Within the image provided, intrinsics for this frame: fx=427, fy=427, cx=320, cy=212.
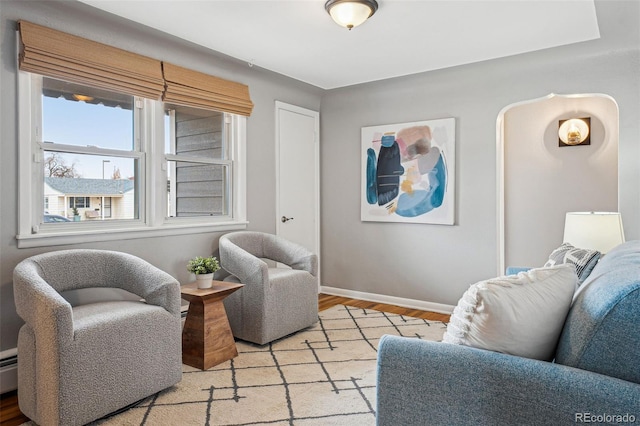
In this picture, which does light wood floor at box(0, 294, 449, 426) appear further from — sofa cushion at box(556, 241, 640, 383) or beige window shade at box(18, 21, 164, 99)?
sofa cushion at box(556, 241, 640, 383)

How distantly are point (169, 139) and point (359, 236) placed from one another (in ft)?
7.69

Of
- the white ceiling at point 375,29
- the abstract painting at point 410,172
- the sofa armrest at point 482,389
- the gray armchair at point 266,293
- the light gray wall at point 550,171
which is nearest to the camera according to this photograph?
the sofa armrest at point 482,389

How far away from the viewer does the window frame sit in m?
2.61

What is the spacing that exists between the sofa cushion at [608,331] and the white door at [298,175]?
3465 mm

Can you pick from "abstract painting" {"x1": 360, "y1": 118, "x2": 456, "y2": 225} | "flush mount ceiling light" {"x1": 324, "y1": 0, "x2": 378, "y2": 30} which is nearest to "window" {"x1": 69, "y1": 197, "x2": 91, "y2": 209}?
"flush mount ceiling light" {"x1": 324, "y1": 0, "x2": 378, "y2": 30}

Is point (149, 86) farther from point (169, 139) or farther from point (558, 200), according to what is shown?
point (558, 200)

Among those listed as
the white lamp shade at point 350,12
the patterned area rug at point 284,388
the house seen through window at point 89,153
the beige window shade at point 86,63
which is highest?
the white lamp shade at point 350,12

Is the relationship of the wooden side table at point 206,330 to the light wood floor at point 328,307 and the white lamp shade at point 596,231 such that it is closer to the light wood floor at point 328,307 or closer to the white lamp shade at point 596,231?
the light wood floor at point 328,307

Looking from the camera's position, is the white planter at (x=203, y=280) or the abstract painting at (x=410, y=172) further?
the abstract painting at (x=410, y=172)

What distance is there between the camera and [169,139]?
3.51m

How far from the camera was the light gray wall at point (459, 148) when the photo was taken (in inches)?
131

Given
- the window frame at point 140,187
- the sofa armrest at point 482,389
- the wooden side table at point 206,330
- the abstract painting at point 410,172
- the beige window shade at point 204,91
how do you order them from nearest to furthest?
the sofa armrest at point 482,389, the window frame at point 140,187, the wooden side table at point 206,330, the beige window shade at point 204,91, the abstract painting at point 410,172

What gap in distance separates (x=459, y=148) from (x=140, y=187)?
2931 millimetres

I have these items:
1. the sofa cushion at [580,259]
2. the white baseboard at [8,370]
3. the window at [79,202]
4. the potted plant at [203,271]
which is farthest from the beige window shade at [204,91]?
the sofa cushion at [580,259]
